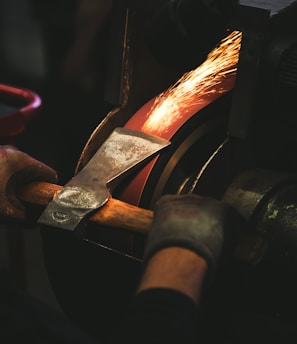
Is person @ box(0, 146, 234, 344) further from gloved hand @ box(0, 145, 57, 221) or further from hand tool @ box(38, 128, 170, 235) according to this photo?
hand tool @ box(38, 128, 170, 235)

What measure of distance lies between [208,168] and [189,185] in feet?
0.30

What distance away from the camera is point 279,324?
1.49 metres

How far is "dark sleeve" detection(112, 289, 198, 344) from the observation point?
88 centimetres

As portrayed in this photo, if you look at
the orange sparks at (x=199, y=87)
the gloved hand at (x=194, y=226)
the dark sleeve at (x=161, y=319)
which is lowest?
the dark sleeve at (x=161, y=319)

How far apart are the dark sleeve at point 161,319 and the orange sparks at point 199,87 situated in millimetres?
541

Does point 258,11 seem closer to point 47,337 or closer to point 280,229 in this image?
point 280,229

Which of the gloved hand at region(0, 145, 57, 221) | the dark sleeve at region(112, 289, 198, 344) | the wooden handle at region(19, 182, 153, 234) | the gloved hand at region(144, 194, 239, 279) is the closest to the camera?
the dark sleeve at region(112, 289, 198, 344)

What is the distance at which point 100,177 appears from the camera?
1.31m

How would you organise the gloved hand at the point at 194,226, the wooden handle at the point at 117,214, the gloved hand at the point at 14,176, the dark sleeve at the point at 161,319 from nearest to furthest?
the dark sleeve at the point at 161,319
the gloved hand at the point at 194,226
the wooden handle at the point at 117,214
the gloved hand at the point at 14,176

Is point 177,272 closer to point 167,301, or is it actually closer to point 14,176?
Answer: point 167,301

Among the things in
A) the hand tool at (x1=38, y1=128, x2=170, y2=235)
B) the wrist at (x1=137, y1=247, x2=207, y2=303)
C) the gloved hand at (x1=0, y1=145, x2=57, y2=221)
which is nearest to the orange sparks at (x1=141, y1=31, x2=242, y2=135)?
the hand tool at (x1=38, y1=128, x2=170, y2=235)

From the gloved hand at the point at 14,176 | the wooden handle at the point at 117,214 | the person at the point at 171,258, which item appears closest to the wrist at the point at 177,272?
the person at the point at 171,258

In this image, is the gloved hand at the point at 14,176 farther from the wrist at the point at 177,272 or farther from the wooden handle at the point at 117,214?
the wrist at the point at 177,272

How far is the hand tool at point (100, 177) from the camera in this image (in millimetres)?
1205
